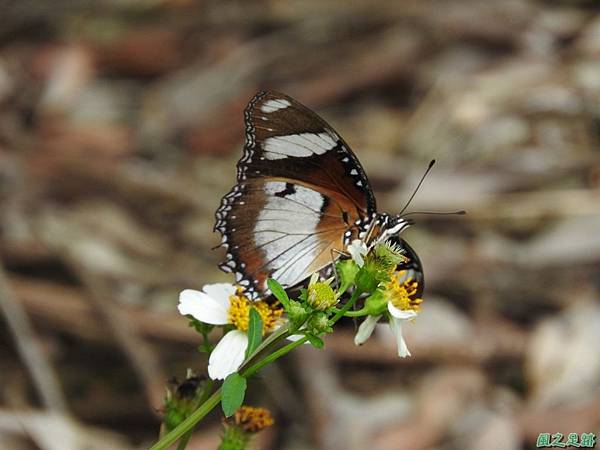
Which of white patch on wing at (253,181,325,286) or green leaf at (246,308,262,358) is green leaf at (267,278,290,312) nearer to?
green leaf at (246,308,262,358)

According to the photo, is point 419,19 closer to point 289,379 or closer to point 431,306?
point 431,306

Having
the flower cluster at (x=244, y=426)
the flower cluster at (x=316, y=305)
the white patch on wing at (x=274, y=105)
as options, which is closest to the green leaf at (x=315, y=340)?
the flower cluster at (x=316, y=305)

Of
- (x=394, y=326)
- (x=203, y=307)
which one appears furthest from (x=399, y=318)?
(x=203, y=307)

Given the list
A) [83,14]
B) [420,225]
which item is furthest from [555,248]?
[83,14]

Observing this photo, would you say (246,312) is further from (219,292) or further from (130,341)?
(130,341)

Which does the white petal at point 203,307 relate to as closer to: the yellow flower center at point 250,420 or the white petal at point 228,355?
the white petal at point 228,355
